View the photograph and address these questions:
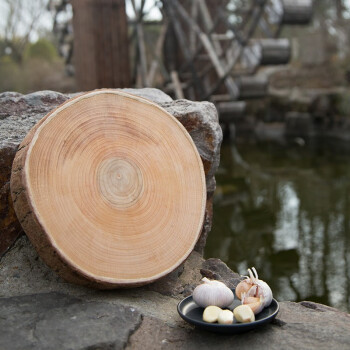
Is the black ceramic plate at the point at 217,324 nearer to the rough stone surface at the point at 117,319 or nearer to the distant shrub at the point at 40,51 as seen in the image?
the rough stone surface at the point at 117,319

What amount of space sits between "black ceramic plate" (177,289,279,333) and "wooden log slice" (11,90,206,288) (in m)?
0.23

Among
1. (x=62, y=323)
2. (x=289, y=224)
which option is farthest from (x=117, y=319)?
(x=289, y=224)

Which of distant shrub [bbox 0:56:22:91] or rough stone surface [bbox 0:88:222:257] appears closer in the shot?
rough stone surface [bbox 0:88:222:257]

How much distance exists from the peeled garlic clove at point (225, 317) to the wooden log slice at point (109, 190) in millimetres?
399

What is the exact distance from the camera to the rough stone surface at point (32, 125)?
253 centimetres

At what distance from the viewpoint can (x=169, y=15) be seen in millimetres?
8984

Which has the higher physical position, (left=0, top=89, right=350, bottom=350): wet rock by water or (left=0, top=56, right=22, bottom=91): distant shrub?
(left=0, top=89, right=350, bottom=350): wet rock by water

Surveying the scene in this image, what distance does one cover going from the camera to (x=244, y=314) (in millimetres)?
1974

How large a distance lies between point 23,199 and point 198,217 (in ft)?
2.61

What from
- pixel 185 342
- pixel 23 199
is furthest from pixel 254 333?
pixel 23 199

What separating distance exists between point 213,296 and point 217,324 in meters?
0.16

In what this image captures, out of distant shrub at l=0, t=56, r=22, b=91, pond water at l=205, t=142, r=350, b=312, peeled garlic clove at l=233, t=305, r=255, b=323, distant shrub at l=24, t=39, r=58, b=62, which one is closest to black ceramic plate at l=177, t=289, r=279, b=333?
peeled garlic clove at l=233, t=305, r=255, b=323

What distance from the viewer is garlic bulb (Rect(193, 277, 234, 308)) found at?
2080mm

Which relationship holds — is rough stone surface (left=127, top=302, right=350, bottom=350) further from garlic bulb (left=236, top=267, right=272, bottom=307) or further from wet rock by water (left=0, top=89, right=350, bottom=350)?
garlic bulb (left=236, top=267, right=272, bottom=307)
